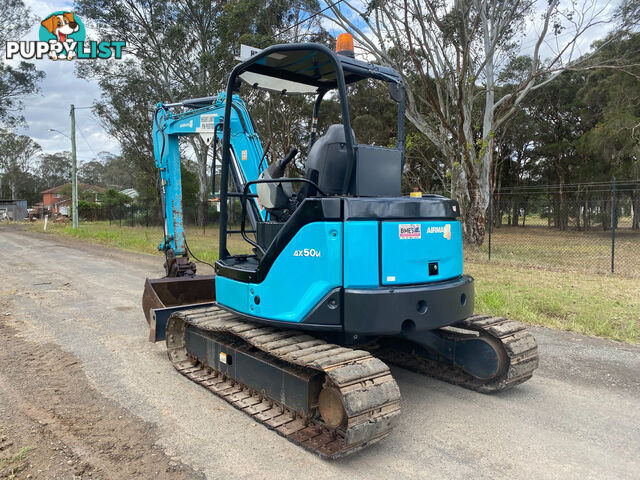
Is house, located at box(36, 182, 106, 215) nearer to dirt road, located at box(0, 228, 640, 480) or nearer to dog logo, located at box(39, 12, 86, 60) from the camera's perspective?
dog logo, located at box(39, 12, 86, 60)

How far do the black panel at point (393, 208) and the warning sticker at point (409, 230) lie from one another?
7 centimetres

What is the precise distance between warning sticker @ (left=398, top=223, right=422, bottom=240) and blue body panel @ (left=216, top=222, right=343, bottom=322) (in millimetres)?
477

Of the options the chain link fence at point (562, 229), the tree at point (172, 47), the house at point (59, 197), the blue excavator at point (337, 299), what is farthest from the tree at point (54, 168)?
the blue excavator at point (337, 299)

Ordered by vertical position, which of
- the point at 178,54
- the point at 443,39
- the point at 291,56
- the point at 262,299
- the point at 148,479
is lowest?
the point at 148,479

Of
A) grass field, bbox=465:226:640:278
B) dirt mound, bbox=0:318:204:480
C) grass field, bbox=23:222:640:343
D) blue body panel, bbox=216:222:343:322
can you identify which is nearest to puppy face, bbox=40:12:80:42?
grass field, bbox=23:222:640:343

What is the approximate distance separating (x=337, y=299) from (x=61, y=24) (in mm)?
28865

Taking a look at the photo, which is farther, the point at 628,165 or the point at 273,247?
the point at 628,165

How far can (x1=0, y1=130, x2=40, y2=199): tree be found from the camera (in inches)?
3014

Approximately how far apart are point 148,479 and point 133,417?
1006mm

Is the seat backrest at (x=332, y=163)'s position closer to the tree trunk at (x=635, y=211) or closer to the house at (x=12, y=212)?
the tree trunk at (x=635, y=211)

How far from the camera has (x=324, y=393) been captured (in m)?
3.56

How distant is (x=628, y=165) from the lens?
93.3 ft

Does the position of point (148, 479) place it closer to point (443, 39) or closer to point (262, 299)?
point (262, 299)

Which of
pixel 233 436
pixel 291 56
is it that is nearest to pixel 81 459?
pixel 233 436
